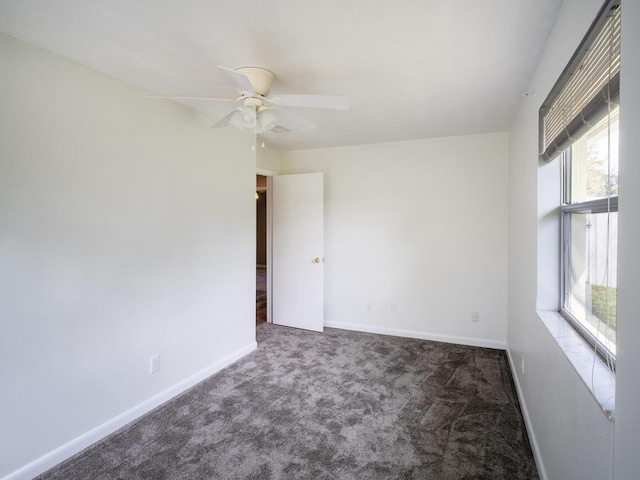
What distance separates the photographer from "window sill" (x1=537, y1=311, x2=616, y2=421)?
1021mm

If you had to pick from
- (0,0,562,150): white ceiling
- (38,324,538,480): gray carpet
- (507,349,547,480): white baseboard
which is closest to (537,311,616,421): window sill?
(507,349,547,480): white baseboard

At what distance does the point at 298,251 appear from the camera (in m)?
4.39

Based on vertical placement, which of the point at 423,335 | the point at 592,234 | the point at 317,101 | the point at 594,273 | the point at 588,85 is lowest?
the point at 423,335

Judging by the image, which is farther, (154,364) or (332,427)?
(154,364)

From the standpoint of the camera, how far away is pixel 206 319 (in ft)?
9.92

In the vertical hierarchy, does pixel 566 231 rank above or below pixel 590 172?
below

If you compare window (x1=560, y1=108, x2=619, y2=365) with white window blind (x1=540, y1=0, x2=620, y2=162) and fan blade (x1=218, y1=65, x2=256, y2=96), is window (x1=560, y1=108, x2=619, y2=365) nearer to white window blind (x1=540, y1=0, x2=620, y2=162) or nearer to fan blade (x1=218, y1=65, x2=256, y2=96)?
white window blind (x1=540, y1=0, x2=620, y2=162)

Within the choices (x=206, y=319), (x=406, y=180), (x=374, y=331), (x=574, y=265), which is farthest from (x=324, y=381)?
(x=406, y=180)

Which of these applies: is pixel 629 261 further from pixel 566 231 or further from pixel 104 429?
pixel 104 429

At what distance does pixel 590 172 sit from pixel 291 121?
1.63m

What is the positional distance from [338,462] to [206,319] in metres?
A: 1.67

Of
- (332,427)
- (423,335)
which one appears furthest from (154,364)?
(423,335)

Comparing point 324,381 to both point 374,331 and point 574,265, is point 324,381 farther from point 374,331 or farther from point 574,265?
point 574,265

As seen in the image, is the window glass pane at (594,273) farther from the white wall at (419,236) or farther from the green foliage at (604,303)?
the white wall at (419,236)
